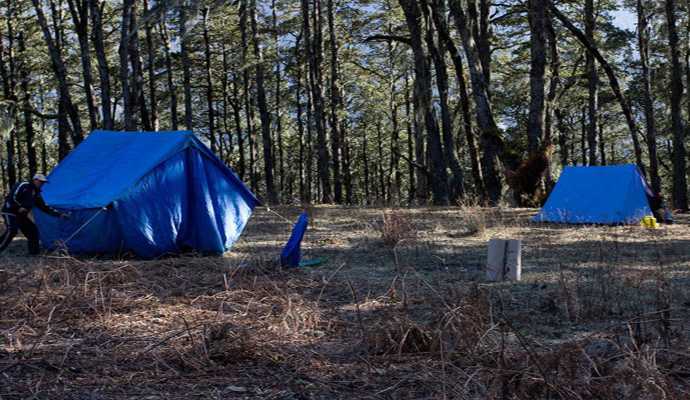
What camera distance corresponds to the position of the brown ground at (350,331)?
2984 mm

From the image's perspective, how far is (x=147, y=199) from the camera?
27.1 feet

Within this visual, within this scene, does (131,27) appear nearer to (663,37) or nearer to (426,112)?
(426,112)

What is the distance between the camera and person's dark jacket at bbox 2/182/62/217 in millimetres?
8258

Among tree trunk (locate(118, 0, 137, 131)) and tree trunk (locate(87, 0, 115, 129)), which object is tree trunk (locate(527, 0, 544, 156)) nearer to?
tree trunk (locate(118, 0, 137, 131))

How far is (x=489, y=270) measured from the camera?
6059 mm

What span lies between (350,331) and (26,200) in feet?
20.2

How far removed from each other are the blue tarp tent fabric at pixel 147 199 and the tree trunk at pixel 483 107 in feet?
22.3

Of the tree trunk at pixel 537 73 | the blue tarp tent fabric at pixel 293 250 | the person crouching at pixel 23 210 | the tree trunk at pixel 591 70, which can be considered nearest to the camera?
the blue tarp tent fabric at pixel 293 250

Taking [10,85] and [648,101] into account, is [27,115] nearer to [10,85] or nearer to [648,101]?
[10,85]

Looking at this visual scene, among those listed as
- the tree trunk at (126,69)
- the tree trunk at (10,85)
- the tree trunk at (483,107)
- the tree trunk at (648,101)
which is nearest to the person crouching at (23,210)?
the tree trunk at (126,69)

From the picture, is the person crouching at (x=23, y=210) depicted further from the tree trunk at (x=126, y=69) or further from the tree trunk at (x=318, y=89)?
the tree trunk at (x=318, y=89)

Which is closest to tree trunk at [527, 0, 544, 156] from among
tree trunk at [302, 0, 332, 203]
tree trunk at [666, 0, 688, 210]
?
tree trunk at [666, 0, 688, 210]

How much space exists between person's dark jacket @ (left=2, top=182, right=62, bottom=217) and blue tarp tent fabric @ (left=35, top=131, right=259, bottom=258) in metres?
0.14

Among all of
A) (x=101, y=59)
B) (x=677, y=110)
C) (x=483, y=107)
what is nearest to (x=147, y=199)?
(x=483, y=107)
